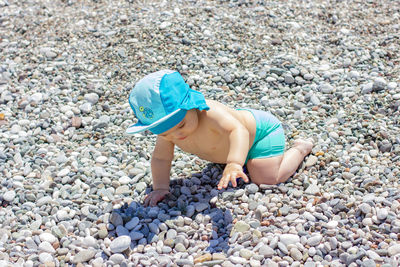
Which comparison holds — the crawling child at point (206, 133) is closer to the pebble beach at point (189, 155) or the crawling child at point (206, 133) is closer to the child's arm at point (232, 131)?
the child's arm at point (232, 131)

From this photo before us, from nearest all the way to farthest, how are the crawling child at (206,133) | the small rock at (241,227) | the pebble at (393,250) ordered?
the pebble at (393,250), the crawling child at (206,133), the small rock at (241,227)

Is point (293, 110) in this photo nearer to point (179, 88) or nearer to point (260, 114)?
point (260, 114)

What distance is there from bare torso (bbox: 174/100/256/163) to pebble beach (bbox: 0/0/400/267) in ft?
0.86

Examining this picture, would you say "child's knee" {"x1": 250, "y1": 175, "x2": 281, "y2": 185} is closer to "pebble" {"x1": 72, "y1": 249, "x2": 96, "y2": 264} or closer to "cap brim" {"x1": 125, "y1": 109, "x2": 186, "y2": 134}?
"cap brim" {"x1": 125, "y1": 109, "x2": 186, "y2": 134}

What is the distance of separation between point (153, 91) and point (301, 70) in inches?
90.0

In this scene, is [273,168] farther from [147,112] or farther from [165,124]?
[147,112]

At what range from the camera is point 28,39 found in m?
5.73

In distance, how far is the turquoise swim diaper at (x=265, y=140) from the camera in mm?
3486

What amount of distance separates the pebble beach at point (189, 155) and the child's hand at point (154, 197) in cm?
5

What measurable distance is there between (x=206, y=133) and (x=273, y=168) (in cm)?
54

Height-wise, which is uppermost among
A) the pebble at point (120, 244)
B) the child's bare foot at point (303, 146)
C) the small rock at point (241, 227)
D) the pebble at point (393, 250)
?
the pebble at point (393, 250)

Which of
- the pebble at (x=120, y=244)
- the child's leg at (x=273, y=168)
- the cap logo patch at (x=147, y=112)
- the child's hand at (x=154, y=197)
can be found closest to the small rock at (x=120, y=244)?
the pebble at (x=120, y=244)

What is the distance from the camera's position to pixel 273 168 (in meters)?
3.41

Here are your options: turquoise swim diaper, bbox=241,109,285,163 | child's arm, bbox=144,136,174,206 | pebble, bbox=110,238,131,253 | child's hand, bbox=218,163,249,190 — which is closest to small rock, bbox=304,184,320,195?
turquoise swim diaper, bbox=241,109,285,163
